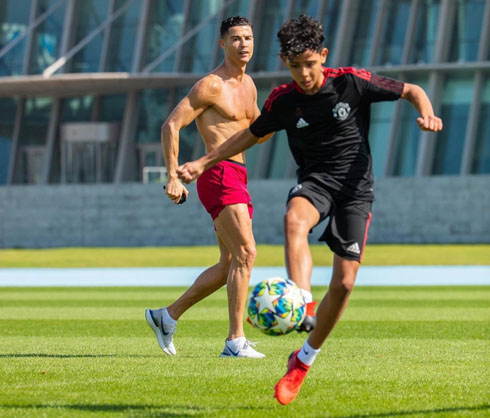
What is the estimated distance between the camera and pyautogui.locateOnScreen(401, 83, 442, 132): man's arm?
21.8 ft

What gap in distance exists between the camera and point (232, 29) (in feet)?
29.5

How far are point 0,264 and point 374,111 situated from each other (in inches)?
574

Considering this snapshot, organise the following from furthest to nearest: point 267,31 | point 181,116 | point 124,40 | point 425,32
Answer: point 124,40 < point 267,31 < point 425,32 < point 181,116

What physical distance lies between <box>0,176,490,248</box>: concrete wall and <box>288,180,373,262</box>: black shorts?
25444 millimetres

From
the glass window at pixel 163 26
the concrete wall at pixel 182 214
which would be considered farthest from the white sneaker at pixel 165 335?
the glass window at pixel 163 26

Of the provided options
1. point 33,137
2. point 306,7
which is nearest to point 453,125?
point 306,7

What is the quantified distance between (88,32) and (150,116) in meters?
4.08

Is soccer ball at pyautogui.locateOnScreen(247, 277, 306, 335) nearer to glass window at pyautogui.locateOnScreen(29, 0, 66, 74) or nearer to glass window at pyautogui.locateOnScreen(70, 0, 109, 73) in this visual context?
glass window at pyautogui.locateOnScreen(70, 0, 109, 73)

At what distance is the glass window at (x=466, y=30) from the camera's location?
118 feet

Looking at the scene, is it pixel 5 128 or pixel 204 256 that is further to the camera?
pixel 5 128

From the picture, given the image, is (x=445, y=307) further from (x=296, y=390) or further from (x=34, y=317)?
(x=296, y=390)

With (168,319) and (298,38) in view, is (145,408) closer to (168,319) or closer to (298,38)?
(298,38)

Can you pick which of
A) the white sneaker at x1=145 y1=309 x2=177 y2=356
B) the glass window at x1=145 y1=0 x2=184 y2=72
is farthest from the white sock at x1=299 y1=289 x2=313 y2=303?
the glass window at x1=145 y1=0 x2=184 y2=72

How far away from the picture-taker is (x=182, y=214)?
113ft
